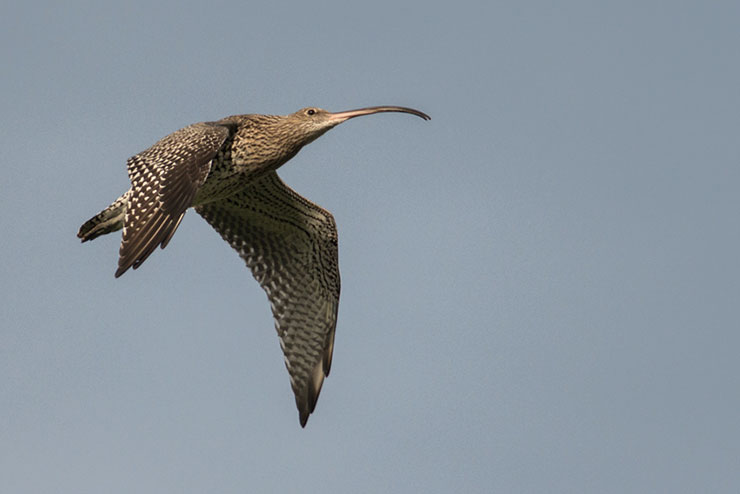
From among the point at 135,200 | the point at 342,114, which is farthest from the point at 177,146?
the point at 342,114

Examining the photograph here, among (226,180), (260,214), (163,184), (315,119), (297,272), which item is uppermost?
(315,119)

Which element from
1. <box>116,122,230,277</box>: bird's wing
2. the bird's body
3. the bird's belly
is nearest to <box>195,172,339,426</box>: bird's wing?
the bird's body

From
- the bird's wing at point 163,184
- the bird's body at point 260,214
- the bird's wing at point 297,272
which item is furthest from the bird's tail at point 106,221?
the bird's wing at point 297,272

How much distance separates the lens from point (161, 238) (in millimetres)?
16328

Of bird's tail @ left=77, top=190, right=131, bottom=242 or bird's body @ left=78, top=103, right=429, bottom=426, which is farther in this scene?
bird's tail @ left=77, top=190, right=131, bottom=242

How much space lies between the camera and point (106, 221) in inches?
727

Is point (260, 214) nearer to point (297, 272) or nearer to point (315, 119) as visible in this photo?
point (297, 272)

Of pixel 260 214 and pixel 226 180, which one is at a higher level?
pixel 226 180

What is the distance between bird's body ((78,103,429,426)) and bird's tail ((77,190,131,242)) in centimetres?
1

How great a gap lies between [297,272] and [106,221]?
3.81 metres

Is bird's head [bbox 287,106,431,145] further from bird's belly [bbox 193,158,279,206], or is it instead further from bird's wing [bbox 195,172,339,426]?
bird's wing [bbox 195,172,339,426]

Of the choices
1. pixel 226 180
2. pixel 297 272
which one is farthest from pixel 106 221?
pixel 297 272

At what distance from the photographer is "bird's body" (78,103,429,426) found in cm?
1681

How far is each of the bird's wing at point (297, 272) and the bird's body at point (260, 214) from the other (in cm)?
2
